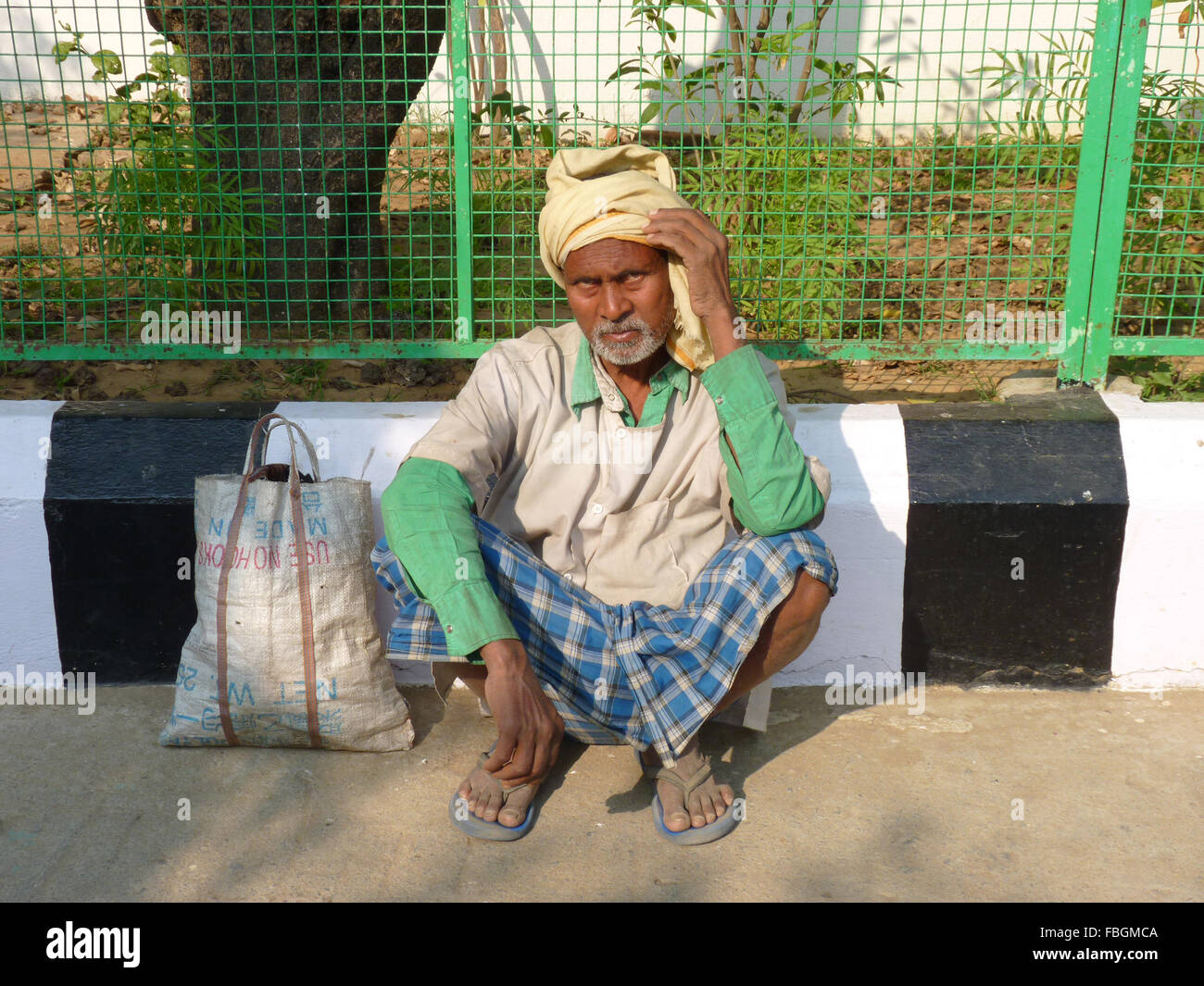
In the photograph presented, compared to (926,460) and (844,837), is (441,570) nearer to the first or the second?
(844,837)

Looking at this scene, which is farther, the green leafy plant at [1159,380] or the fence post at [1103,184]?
the green leafy plant at [1159,380]

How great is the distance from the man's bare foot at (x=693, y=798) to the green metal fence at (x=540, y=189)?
1234 millimetres

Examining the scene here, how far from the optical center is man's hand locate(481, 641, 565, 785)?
2393mm

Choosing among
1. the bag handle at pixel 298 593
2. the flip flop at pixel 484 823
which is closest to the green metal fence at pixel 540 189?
the bag handle at pixel 298 593

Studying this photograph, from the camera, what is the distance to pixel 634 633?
8.80 feet

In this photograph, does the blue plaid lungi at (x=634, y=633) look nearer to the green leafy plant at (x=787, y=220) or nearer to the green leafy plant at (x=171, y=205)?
the green leafy plant at (x=787, y=220)

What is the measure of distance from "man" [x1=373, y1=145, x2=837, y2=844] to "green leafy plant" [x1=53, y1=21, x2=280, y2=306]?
37.5 inches

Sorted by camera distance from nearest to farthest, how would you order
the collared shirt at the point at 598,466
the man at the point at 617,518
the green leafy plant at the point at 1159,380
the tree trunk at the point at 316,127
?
1. the man at the point at 617,518
2. the collared shirt at the point at 598,466
3. the green leafy plant at the point at 1159,380
4. the tree trunk at the point at 316,127

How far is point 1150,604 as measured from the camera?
3.13 m

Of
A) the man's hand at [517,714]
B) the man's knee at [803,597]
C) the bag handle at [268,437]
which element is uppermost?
the bag handle at [268,437]

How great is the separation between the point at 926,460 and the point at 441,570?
1.40 meters

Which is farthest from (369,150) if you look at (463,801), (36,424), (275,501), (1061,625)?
(1061,625)

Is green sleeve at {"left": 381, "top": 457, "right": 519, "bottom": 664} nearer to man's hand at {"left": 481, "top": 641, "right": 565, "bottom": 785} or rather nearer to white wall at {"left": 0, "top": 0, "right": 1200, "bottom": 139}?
man's hand at {"left": 481, "top": 641, "right": 565, "bottom": 785}

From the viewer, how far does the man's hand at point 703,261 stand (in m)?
2.63
